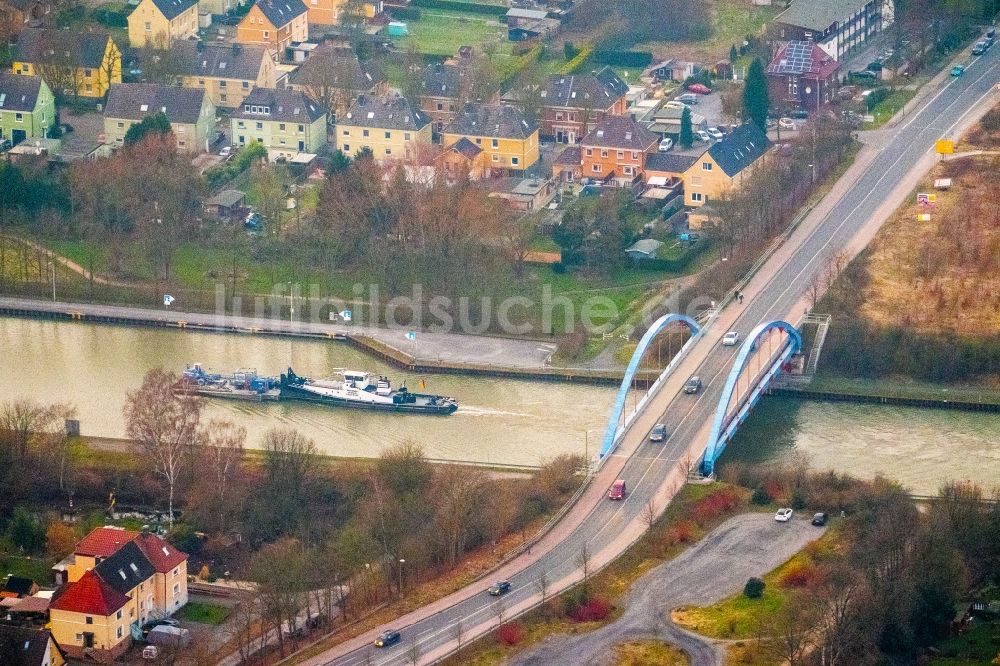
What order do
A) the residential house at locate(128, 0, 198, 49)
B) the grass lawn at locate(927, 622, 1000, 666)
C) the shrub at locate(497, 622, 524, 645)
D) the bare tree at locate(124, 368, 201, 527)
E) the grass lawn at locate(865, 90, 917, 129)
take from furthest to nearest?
the residential house at locate(128, 0, 198, 49), the grass lawn at locate(865, 90, 917, 129), the bare tree at locate(124, 368, 201, 527), the shrub at locate(497, 622, 524, 645), the grass lawn at locate(927, 622, 1000, 666)

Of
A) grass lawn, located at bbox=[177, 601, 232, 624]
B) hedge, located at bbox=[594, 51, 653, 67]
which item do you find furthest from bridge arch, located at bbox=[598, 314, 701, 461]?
hedge, located at bbox=[594, 51, 653, 67]

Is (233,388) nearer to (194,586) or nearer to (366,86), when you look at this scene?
(194,586)

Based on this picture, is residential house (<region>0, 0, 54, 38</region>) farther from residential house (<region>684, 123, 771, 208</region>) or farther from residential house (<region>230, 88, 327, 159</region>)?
residential house (<region>684, 123, 771, 208</region>)

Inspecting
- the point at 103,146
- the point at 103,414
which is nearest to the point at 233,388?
the point at 103,414

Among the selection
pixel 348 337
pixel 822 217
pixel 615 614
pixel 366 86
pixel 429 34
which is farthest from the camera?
pixel 429 34

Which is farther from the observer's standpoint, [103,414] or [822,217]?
[822,217]

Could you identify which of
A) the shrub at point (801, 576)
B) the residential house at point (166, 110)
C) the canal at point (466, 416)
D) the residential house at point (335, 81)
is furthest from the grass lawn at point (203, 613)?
the residential house at point (335, 81)
